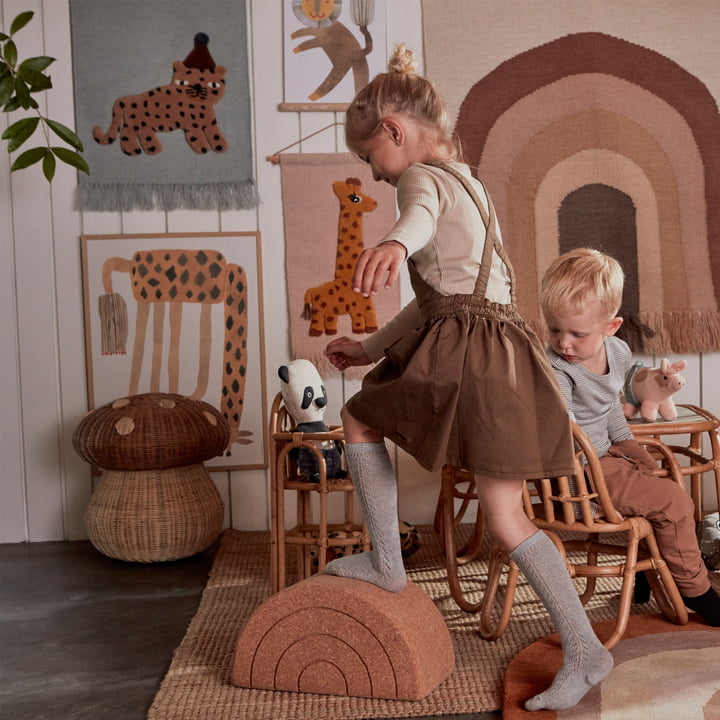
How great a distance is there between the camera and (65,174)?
3.30 meters

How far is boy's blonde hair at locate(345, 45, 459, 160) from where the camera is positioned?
1.81 metres

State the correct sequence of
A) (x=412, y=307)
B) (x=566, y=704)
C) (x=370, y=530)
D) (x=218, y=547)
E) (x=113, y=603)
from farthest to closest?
1. (x=218, y=547)
2. (x=113, y=603)
3. (x=412, y=307)
4. (x=370, y=530)
5. (x=566, y=704)

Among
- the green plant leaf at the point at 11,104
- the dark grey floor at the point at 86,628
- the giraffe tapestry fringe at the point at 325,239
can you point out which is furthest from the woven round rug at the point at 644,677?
the green plant leaf at the point at 11,104

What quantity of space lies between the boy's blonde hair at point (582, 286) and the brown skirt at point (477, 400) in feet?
1.15

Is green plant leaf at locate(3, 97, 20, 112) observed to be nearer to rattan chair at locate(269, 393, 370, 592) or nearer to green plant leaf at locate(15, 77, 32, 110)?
green plant leaf at locate(15, 77, 32, 110)

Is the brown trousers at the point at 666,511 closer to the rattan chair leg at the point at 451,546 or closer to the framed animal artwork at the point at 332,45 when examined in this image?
the rattan chair leg at the point at 451,546

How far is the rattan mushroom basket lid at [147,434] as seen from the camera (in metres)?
2.93

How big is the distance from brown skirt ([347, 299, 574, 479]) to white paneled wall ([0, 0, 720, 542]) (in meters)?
1.62

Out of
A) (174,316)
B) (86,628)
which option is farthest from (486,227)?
(174,316)

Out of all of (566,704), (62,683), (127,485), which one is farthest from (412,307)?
(127,485)

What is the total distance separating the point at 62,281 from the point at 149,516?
0.98 metres

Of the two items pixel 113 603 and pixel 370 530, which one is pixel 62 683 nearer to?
pixel 113 603

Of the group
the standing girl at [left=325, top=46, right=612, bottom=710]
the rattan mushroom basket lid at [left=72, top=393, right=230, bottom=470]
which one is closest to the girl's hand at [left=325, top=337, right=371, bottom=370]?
the standing girl at [left=325, top=46, right=612, bottom=710]

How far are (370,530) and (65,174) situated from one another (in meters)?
2.07
